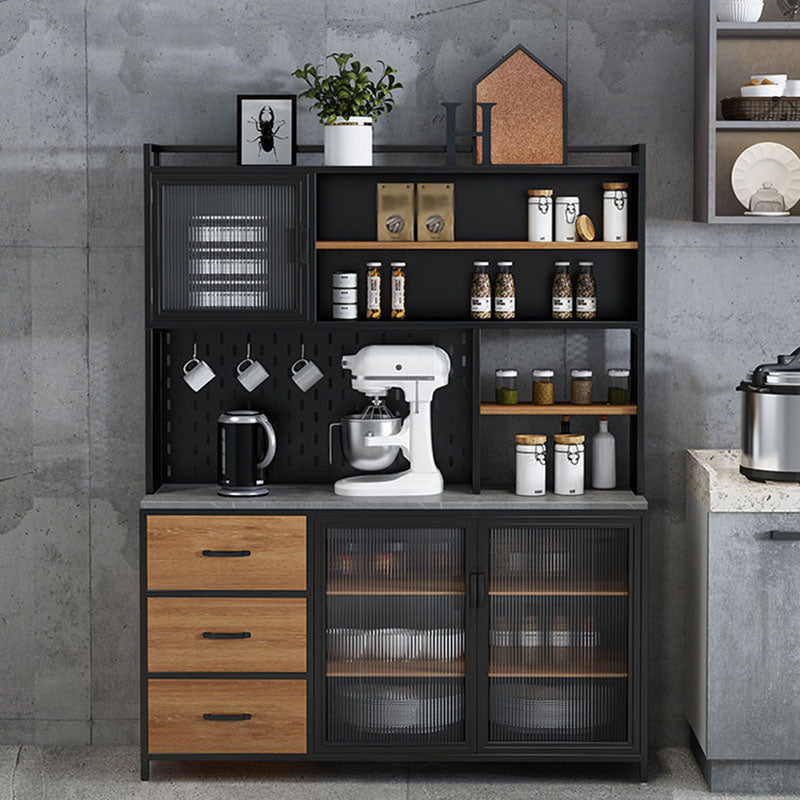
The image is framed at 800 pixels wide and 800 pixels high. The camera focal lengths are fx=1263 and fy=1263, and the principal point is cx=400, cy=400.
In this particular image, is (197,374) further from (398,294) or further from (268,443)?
(398,294)

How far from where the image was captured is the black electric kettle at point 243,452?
4.21m

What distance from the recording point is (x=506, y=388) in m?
A: 4.35

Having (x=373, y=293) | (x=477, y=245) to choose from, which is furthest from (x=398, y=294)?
Result: (x=477, y=245)

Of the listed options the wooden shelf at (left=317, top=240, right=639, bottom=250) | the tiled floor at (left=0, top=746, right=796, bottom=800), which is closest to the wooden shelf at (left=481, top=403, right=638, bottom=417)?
the wooden shelf at (left=317, top=240, right=639, bottom=250)

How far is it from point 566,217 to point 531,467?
841mm

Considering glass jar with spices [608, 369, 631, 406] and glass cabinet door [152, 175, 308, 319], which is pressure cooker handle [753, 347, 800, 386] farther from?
glass cabinet door [152, 175, 308, 319]

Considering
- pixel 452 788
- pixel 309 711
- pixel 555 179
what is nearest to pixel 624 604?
pixel 452 788

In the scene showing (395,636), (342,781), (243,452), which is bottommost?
(342,781)

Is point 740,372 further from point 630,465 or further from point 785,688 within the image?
point 785,688

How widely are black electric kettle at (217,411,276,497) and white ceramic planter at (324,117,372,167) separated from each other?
892mm

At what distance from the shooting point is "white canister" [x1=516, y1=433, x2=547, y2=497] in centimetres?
421

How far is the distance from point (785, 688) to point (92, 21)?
10.6 feet

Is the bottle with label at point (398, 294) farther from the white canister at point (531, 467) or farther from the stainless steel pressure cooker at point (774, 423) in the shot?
the stainless steel pressure cooker at point (774, 423)

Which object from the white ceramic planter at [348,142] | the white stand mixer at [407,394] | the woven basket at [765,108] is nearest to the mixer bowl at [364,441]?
the white stand mixer at [407,394]
